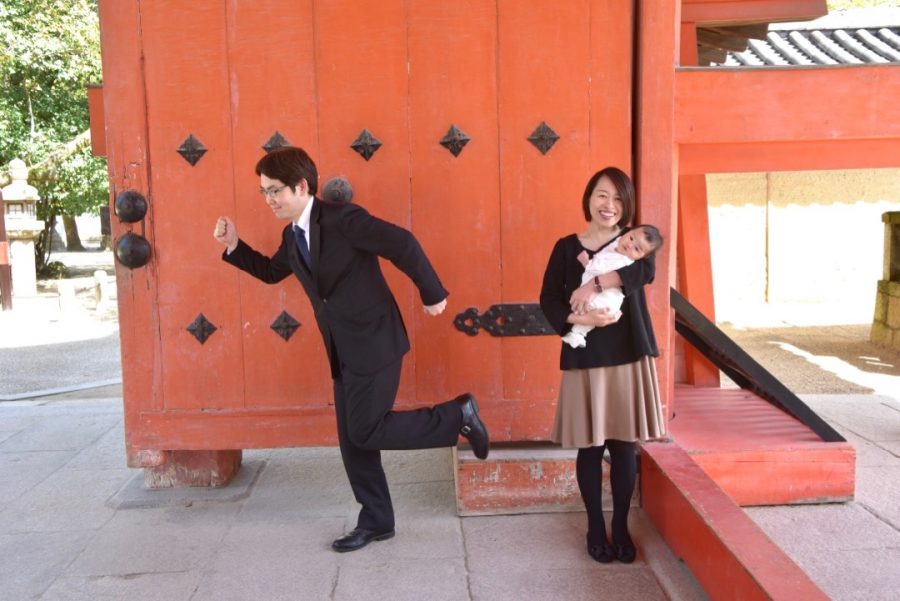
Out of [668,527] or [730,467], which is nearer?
[668,527]

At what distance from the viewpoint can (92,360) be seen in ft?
26.5

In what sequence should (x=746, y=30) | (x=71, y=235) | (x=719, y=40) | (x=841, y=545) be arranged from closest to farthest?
(x=841, y=545), (x=746, y=30), (x=719, y=40), (x=71, y=235)

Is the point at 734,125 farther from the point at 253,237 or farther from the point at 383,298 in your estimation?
the point at 253,237

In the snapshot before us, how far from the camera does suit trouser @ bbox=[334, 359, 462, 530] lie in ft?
9.65

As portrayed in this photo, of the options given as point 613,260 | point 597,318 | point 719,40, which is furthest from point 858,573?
point 719,40

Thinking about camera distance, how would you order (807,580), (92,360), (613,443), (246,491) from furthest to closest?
(92,360) → (246,491) → (613,443) → (807,580)

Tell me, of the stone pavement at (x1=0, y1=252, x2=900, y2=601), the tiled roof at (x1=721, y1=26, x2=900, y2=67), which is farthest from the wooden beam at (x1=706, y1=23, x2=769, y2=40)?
the stone pavement at (x1=0, y1=252, x2=900, y2=601)

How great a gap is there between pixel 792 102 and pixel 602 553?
2.03 m

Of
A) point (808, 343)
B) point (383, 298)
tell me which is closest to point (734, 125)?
point (383, 298)

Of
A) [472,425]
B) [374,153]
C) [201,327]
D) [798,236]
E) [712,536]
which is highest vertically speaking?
[374,153]

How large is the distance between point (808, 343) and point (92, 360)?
7.68 m

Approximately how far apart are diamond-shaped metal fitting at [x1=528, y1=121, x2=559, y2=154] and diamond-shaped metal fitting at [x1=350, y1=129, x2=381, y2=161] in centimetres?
66

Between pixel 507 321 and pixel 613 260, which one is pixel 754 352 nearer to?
pixel 507 321

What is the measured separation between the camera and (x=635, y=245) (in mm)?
2637
